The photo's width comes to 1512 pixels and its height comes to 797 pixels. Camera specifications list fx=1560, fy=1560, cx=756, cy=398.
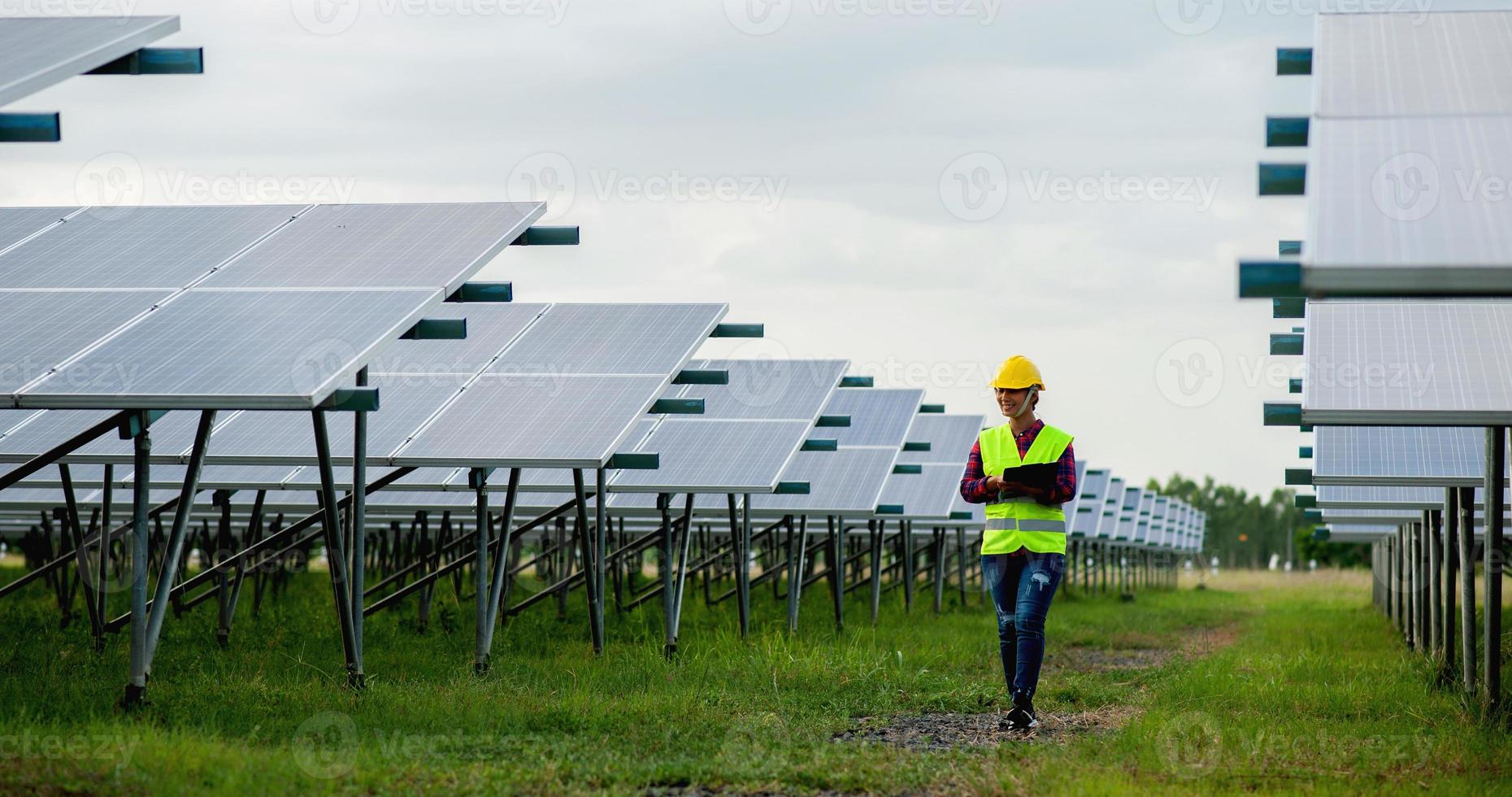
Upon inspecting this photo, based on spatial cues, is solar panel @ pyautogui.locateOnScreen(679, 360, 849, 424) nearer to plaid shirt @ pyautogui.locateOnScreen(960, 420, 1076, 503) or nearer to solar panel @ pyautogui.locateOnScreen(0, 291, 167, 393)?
plaid shirt @ pyautogui.locateOnScreen(960, 420, 1076, 503)

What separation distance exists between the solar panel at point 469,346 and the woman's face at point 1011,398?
16.7ft

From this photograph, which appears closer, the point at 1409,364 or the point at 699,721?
the point at 699,721

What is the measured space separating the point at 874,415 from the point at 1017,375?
40.9ft

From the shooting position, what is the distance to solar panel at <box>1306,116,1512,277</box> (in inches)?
185

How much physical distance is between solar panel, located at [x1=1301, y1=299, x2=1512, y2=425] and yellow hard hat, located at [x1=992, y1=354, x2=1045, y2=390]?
1417 millimetres

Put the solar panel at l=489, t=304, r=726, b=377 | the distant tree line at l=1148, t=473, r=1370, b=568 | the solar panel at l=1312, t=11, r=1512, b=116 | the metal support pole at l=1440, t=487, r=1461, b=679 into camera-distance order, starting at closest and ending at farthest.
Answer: the solar panel at l=1312, t=11, r=1512, b=116
the metal support pole at l=1440, t=487, r=1461, b=679
the solar panel at l=489, t=304, r=726, b=377
the distant tree line at l=1148, t=473, r=1370, b=568

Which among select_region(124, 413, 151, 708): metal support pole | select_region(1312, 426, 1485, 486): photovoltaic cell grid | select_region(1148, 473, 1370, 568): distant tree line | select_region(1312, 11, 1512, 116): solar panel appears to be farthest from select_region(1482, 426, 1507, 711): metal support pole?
select_region(1148, 473, 1370, 568): distant tree line

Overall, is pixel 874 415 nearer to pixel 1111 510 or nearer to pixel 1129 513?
pixel 1111 510

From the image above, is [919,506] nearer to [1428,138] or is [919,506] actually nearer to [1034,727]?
[1034,727]

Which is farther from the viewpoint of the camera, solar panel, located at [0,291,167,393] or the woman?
the woman

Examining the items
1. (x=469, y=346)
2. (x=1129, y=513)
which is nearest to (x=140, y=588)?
(x=469, y=346)

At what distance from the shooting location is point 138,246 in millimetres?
10336

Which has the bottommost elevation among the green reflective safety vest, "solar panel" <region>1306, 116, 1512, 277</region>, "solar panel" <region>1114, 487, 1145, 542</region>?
"solar panel" <region>1114, 487, 1145, 542</region>

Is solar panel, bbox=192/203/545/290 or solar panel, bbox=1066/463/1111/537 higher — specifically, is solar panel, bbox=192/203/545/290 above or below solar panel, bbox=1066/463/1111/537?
above
